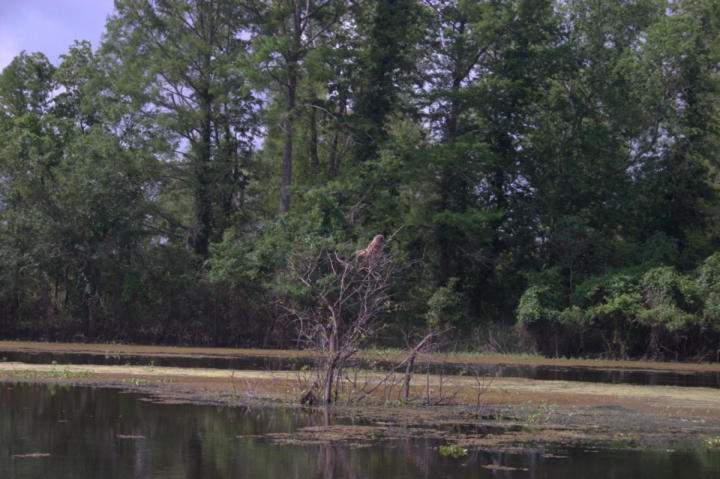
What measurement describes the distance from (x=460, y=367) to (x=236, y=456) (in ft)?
53.1

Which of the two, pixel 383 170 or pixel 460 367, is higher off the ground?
pixel 383 170

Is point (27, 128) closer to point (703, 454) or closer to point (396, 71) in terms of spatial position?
point (396, 71)

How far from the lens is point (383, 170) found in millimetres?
37469

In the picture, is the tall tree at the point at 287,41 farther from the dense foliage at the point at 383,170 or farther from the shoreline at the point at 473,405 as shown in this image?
the shoreline at the point at 473,405

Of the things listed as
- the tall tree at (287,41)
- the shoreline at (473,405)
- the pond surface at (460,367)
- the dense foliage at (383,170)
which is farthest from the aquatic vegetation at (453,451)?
the tall tree at (287,41)

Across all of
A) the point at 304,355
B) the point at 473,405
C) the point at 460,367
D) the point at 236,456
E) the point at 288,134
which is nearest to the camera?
the point at 236,456

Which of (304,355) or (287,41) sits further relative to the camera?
(287,41)

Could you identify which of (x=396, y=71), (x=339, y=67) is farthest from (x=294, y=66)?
(x=396, y=71)

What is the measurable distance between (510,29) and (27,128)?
71.1ft

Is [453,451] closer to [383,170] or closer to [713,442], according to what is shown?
[713,442]

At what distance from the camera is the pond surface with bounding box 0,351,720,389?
24469 mm

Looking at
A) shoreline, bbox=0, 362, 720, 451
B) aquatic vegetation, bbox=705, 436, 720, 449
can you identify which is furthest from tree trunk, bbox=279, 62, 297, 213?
aquatic vegetation, bbox=705, 436, 720, 449

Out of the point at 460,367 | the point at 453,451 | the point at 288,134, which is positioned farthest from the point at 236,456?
the point at 288,134

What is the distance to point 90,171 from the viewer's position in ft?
119
